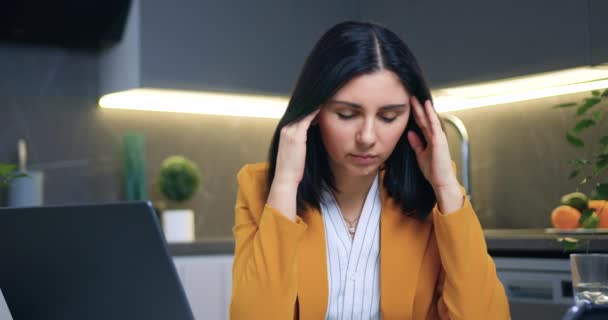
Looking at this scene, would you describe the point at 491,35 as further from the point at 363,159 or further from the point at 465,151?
the point at 363,159

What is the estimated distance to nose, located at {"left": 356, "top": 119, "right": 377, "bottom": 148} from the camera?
1.48m

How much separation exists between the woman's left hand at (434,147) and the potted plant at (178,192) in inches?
79.2

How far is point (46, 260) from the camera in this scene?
3.29 ft

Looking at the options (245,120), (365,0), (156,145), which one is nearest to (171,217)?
(156,145)

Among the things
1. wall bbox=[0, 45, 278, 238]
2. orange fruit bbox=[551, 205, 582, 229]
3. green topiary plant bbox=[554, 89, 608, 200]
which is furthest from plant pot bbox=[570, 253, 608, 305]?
wall bbox=[0, 45, 278, 238]

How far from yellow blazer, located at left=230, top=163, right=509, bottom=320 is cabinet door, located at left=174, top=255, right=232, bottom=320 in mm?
1589

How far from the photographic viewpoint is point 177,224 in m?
3.48

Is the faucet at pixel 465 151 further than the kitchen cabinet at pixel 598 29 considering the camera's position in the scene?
Yes

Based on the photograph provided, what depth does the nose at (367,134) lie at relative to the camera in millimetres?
1480

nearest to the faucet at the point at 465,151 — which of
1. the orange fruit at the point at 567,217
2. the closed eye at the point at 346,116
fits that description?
the orange fruit at the point at 567,217

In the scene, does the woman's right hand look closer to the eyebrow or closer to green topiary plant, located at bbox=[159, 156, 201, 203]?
the eyebrow

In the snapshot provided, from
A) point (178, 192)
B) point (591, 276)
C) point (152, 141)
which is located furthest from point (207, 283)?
point (591, 276)

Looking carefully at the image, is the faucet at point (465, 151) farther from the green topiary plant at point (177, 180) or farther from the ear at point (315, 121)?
the ear at point (315, 121)

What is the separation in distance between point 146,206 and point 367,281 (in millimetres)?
796
